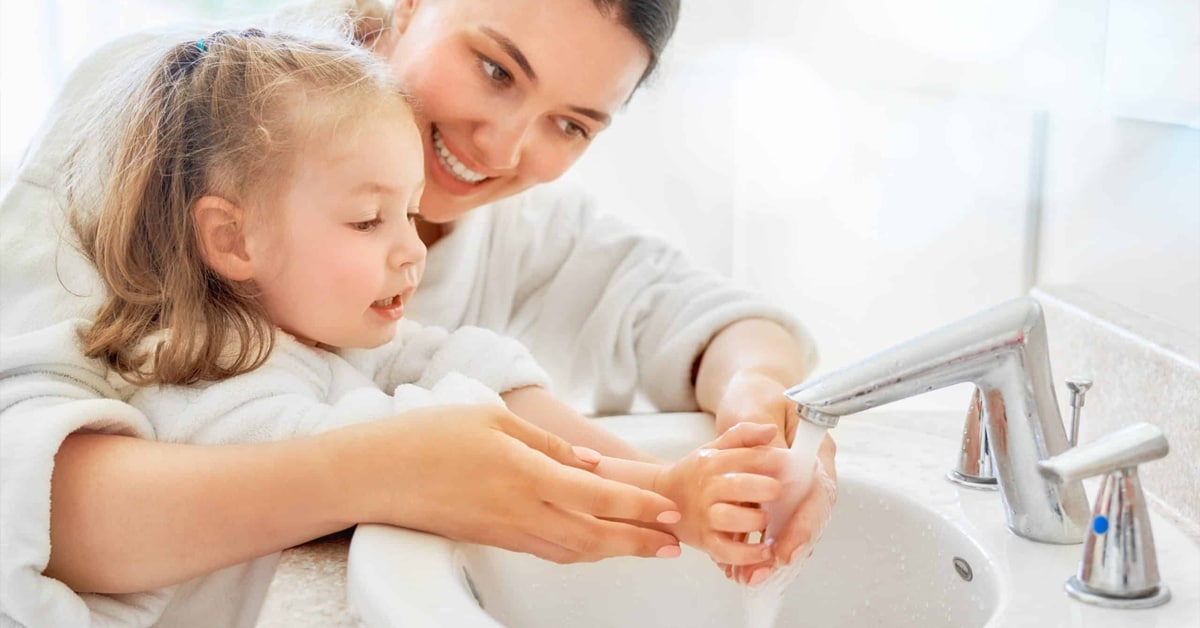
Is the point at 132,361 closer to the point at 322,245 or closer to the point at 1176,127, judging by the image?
the point at 322,245

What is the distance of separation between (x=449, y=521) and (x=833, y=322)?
116 cm

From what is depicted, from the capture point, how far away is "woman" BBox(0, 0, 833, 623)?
30.2 inches

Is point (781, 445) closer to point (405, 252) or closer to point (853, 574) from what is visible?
point (853, 574)

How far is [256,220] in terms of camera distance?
924mm

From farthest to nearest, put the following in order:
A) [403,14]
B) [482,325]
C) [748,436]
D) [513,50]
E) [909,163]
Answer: [909,163], [482,325], [403,14], [513,50], [748,436]

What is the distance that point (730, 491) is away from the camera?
2.59 feet

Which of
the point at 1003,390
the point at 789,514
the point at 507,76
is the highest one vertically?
the point at 507,76

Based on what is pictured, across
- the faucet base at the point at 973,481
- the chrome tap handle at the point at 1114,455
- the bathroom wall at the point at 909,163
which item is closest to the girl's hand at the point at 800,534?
the faucet base at the point at 973,481

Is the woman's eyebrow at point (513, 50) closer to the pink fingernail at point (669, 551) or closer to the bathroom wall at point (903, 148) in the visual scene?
the bathroom wall at point (903, 148)

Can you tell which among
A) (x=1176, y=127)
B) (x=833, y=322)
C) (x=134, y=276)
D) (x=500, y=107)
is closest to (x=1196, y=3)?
(x=1176, y=127)

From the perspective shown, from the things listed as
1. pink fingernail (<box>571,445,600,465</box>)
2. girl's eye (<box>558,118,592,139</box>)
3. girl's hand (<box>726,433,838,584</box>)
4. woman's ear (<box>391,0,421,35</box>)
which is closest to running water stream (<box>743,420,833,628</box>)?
girl's hand (<box>726,433,838,584</box>)

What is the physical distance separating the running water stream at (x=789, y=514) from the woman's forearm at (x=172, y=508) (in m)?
0.28

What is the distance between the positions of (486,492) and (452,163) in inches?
18.0

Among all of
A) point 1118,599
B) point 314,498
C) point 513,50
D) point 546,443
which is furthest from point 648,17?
point 1118,599
